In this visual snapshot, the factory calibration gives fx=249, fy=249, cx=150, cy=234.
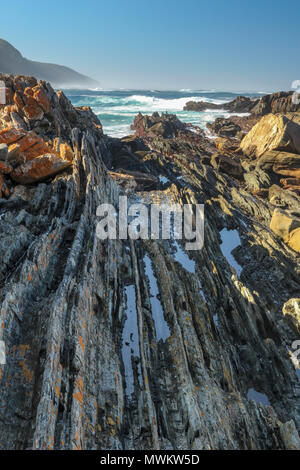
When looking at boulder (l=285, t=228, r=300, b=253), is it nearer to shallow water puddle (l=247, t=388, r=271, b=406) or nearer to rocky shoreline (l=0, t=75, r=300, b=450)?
rocky shoreline (l=0, t=75, r=300, b=450)

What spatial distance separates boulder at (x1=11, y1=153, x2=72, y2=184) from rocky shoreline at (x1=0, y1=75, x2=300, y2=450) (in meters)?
0.09

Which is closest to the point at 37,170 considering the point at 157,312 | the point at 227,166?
the point at 157,312

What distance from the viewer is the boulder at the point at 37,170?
15984mm

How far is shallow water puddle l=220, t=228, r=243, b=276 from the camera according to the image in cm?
2248

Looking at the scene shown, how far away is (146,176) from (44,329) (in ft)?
81.5

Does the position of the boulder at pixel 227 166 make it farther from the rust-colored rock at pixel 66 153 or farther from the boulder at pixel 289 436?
the boulder at pixel 289 436

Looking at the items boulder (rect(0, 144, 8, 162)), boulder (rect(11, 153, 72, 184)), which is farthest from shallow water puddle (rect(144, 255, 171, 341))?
boulder (rect(0, 144, 8, 162))

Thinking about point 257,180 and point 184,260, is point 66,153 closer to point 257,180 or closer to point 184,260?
point 184,260

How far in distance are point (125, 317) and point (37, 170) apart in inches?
436

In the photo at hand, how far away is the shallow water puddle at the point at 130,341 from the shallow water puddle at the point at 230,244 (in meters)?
11.9

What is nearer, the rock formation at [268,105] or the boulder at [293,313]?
the boulder at [293,313]

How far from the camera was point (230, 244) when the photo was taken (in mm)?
24594

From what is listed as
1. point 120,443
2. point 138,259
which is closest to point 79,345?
point 120,443

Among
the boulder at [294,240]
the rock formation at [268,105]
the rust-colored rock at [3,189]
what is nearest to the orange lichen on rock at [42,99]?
the rust-colored rock at [3,189]
